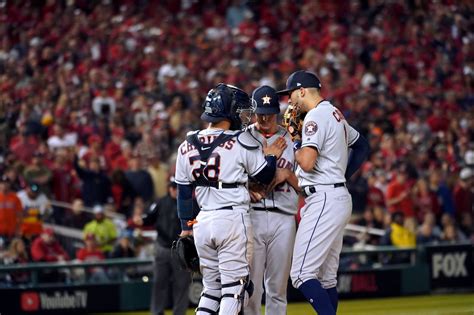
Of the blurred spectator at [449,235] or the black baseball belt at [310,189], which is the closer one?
the black baseball belt at [310,189]

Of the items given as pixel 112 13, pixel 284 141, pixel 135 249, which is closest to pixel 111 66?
pixel 112 13

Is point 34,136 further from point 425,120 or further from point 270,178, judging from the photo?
point 270,178

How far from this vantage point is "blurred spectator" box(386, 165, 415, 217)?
16.3 meters

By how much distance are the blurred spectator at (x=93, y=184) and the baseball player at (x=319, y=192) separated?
703 centimetres

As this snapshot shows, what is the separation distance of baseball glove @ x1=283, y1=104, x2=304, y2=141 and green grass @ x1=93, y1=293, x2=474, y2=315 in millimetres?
4124

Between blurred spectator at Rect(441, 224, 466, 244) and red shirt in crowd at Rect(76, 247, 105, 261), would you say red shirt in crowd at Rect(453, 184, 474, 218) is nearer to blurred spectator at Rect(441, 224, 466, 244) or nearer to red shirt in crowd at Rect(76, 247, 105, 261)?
blurred spectator at Rect(441, 224, 466, 244)

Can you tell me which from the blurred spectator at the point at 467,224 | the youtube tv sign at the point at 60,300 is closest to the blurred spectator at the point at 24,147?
the youtube tv sign at the point at 60,300

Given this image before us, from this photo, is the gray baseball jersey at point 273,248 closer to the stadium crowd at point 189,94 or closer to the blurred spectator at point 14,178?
the stadium crowd at point 189,94

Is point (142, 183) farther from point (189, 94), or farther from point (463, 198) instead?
point (463, 198)

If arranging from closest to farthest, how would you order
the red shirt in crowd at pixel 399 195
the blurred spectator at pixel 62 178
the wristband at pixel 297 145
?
Result: the wristband at pixel 297 145
the blurred spectator at pixel 62 178
the red shirt in crowd at pixel 399 195

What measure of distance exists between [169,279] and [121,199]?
4069 mm

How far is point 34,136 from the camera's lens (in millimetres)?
16328

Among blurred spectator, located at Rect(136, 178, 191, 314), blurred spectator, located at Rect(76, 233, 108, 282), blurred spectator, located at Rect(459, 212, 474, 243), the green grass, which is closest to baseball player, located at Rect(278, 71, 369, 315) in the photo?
blurred spectator, located at Rect(136, 178, 191, 314)

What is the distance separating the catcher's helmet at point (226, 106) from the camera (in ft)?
27.3
